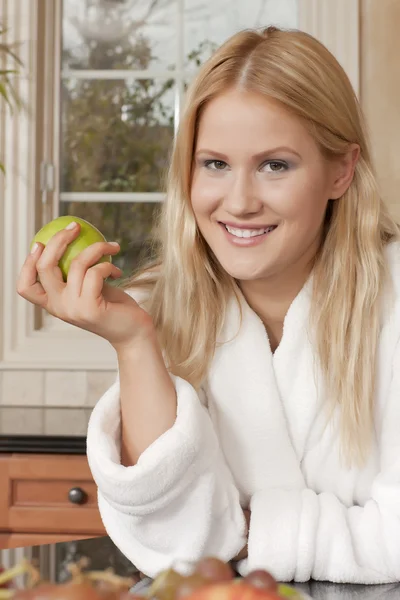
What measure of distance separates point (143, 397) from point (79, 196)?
182 cm

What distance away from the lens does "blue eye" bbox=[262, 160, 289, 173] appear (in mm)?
1259

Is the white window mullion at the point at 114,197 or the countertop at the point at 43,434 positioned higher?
the white window mullion at the point at 114,197

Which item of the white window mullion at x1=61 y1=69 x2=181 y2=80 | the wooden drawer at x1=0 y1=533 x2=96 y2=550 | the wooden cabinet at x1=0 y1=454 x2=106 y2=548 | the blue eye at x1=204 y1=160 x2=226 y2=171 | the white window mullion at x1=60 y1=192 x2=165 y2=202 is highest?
the white window mullion at x1=61 y1=69 x2=181 y2=80

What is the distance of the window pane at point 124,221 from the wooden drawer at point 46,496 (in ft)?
3.04

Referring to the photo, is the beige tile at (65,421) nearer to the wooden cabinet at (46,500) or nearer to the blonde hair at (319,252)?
the wooden cabinet at (46,500)

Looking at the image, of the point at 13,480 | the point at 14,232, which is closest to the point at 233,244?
the point at 13,480

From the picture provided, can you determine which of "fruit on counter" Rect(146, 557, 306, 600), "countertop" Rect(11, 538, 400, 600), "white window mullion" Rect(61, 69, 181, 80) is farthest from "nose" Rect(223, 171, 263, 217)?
"white window mullion" Rect(61, 69, 181, 80)

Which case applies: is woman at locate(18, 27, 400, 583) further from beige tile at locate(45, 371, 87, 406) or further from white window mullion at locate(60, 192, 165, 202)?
white window mullion at locate(60, 192, 165, 202)

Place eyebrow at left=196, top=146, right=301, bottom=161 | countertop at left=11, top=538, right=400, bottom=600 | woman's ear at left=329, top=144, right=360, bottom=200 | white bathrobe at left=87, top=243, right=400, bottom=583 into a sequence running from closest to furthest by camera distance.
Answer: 1. countertop at left=11, top=538, right=400, bottom=600
2. white bathrobe at left=87, top=243, right=400, bottom=583
3. eyebrow at left=196, top=146, right=301, bottom=161
4. woman's ear at left=329, top=144, right=360, bottom=200

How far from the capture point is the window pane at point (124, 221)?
9.53 ft

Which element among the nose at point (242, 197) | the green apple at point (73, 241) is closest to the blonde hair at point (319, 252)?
the nose at point (242, 197)

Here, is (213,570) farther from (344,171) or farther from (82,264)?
(344,171)

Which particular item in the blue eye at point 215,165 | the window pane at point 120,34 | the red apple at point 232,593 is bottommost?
the red apple at point 232,593

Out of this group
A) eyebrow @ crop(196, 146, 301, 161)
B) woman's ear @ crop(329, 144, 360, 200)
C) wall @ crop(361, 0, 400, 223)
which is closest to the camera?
eyebrow @ crop(196, 146, 301, 161)
